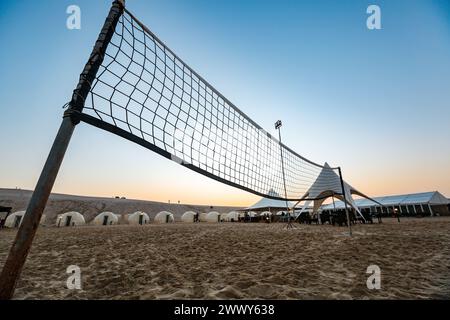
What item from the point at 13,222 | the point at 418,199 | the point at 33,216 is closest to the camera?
the point at 33,216

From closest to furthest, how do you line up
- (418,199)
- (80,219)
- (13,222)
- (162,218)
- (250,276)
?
(250,276) < (13,222) < (80,219) < (418,199) < (162,218)

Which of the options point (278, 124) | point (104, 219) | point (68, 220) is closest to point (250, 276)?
point (278, 124)

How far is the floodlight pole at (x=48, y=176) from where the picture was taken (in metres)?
A: 1.40

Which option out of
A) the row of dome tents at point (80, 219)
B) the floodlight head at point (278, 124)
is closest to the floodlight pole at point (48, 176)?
the floodlight head at point (278, 124)

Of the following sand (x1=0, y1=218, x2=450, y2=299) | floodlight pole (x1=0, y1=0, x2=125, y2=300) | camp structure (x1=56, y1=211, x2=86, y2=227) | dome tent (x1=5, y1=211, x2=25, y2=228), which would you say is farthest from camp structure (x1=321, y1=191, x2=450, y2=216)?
dome tent (x1=5, y1=211, x2=25, y2=228)

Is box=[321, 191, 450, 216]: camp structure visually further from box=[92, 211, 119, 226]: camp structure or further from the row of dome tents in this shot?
box=[92, 211, 119, 226]: camp structure

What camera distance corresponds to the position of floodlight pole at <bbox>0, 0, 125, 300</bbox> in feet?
4.59

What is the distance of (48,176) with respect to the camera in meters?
1.57

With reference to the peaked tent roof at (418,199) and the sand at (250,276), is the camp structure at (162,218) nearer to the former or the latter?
the sand at (250,276)

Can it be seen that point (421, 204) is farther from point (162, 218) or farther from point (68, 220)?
point (68, 220)

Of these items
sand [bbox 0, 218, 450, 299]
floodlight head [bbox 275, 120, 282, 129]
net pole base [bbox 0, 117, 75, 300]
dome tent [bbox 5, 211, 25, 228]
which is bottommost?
dome tent [bbox 5, 211, 25, 228]

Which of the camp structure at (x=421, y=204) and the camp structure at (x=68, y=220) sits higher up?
the camp structure at (x=421, y=204)

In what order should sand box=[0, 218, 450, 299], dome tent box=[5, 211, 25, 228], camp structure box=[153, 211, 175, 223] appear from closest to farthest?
1. sand box=[0, 218, 450, 299]
2. dome tent box=[5, 211, 25, 228]
3. camp structure box=[153, 211, 175, 223]
